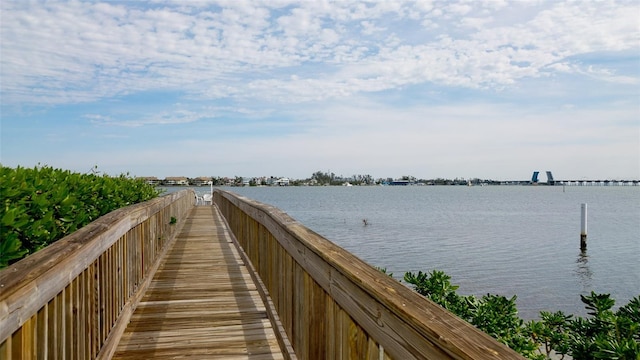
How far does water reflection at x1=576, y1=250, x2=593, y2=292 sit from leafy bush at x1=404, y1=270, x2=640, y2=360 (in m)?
15.7

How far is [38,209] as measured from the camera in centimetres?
432

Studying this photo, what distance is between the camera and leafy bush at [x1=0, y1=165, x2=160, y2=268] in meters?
3.53

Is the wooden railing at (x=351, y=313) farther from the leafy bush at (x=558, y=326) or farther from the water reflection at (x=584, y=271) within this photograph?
the water reflection at (x=584, y=271)

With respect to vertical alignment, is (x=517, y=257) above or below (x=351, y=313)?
below

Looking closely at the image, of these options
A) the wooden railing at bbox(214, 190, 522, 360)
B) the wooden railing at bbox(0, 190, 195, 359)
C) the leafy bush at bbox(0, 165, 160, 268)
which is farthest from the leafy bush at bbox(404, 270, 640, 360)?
the leafy bush at bbox(0, 165, 160, 268)

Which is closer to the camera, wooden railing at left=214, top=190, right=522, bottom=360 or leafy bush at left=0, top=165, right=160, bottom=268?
wooden railing at left=214, top=190, right=522, bottom=360

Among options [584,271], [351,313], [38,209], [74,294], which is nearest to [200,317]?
[38,209]

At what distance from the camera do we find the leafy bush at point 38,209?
3.53 meters

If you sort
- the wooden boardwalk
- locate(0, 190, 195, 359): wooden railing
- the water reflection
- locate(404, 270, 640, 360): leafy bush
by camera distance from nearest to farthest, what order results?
locate(0, 190, 195, 359): wooden railing < the wooden boardwalk < locate(404, 270, 640, 360): leafy bush < the water reflection

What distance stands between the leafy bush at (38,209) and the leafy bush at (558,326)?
449cm

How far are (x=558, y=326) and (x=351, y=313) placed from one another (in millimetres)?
5815

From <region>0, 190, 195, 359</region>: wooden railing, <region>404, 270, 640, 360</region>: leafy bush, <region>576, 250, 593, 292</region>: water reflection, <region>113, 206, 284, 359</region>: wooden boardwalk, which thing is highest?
<region>0, 190, 195, 359</region>: wooden railing

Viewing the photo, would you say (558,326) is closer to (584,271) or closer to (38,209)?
(38,209)

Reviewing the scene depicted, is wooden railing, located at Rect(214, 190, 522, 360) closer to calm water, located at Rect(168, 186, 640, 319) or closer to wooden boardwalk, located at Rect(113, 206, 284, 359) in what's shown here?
wooden boardwalk, located at Rect(113, 206, 284, 359)
